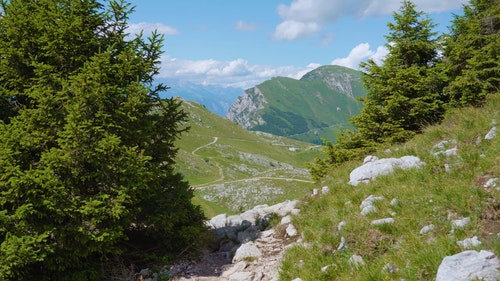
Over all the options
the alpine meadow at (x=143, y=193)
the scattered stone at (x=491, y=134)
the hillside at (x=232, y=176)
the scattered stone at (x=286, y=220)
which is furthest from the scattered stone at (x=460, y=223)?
the hillside at (x=232, y=176)

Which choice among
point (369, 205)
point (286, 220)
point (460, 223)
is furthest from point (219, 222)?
point (460, 223)

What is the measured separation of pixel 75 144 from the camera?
30.5 ft

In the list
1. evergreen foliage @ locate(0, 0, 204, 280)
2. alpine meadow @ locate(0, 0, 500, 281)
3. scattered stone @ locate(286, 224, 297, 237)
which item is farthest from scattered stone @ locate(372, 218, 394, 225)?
evergreen foliage @ locate(0, 0, 204, 280)

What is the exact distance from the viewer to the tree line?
19000 millimetres

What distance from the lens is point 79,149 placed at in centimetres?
948

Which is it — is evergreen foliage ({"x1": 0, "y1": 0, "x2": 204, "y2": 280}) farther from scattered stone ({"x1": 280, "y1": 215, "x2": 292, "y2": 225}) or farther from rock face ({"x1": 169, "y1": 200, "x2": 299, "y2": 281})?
scattered stone ({"x1": 280, "y1": 215, "x2": 292, "y2": 225})

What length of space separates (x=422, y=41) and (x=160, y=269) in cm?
2037

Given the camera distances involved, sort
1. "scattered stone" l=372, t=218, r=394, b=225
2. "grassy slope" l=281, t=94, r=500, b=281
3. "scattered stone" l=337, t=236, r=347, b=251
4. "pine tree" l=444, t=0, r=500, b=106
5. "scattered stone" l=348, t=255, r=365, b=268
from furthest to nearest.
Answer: "pine tree" l=444, t=0, r=500, b=106
"scattered stone" l=337, t=236, r=347, b=251
"scattered stone" l=372, t=218, r=394, b=225
"scattered stone" l=348, t=255, r=365, b=268
"grassy slope" l=281, t=94, r=500, b=281

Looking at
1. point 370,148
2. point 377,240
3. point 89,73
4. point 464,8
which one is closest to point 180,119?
point 89,73

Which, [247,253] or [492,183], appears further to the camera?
[247,253]

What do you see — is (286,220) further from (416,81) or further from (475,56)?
(475,56)

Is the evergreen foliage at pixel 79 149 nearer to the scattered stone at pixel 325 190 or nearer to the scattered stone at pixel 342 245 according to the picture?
the scattered stone at pixel 325 190

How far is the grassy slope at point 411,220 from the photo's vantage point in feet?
18.2

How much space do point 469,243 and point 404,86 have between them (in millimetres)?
16200
